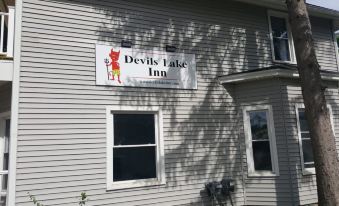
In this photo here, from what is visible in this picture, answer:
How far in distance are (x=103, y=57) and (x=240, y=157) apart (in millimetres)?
4978

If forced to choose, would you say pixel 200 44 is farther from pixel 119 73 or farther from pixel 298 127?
pixel 298 127

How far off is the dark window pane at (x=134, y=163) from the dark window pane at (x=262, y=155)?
3056 mm

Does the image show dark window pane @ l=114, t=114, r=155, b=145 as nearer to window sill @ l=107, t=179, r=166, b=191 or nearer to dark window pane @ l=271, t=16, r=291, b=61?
window sill @ l=107, t=179, r=166, b=191

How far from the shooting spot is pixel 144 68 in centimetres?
932

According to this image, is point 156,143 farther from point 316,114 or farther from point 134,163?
point 316,114

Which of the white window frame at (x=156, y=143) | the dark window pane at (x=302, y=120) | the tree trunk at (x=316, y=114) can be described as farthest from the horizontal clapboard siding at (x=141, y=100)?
the tree trunk at (x=316, y=114)

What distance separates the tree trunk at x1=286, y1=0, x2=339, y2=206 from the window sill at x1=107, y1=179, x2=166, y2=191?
12.2 feet

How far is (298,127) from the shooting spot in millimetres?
9906

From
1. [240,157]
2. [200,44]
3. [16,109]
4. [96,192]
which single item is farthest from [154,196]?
[200,44]

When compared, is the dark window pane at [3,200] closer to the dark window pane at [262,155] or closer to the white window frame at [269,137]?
the white window frame at [269,137]

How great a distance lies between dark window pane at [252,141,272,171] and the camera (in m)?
10.0

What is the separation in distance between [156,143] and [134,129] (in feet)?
2.31

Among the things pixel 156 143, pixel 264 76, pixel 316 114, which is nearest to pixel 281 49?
pixel 264 76

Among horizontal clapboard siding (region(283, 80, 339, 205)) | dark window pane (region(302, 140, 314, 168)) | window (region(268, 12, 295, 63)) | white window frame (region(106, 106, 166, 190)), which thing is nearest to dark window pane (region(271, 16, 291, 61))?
window (region(268, 12, 295, 63))
